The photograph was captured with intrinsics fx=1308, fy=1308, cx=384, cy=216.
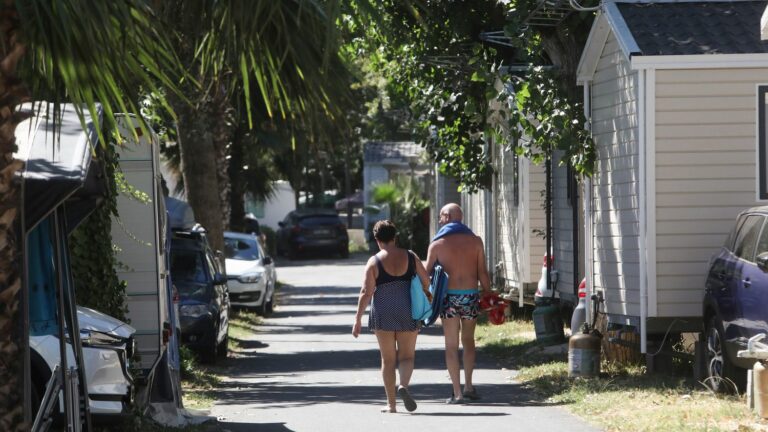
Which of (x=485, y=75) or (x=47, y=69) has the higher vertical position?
(x=485, y=75)

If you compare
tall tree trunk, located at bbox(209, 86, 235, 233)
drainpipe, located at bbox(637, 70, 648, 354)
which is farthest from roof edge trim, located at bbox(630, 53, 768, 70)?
tall tree trunk, located at bbox(209, 86, 235, 233)

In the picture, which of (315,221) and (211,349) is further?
(315,221)

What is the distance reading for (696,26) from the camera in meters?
14.3

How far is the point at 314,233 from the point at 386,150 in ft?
44.0

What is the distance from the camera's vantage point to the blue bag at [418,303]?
40.8 feet

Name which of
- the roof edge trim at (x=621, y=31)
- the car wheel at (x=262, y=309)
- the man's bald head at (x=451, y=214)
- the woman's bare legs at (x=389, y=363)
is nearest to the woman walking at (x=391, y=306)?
the woman's bare legs at (x=389, y=363)

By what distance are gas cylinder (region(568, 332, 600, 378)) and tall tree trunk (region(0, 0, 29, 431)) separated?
320 inches

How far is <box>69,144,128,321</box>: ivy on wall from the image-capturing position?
11.9 metres

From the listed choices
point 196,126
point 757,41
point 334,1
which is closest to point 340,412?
point 757,41

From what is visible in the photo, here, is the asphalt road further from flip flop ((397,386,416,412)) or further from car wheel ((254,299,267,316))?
car wheel ((254,299,267,316))

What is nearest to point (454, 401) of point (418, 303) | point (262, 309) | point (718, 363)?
point (418, 303)

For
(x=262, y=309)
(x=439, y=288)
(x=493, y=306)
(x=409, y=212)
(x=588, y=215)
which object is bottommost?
(x=262, y=309)

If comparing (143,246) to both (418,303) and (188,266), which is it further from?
(188,266)

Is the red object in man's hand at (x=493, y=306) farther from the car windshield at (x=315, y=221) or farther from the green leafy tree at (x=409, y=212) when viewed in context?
the car windshield at (x=315, y=221)
